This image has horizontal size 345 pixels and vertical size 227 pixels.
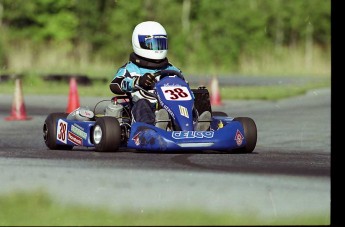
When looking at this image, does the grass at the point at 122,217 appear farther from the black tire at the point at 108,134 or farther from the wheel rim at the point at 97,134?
the wheel rim at the point at 97,134

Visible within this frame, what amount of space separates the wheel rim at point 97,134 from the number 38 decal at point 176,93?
81cm

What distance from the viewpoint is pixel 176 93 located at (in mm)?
12617

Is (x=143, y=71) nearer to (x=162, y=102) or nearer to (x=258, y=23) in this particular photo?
(x=162, y=102)

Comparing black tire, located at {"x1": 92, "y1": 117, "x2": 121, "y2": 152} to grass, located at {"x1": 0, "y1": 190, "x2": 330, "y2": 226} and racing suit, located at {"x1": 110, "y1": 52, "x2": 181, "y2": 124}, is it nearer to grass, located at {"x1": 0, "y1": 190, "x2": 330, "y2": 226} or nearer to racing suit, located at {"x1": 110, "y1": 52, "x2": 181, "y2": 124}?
racing suit, located at {"x1": 110, "y1": 52, "x2": 181, "y2": 124}

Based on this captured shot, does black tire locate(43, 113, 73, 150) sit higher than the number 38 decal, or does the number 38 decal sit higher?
the number 38 decal

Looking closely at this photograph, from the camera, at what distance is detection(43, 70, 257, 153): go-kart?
12.2 m

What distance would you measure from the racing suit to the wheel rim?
431 millimetres

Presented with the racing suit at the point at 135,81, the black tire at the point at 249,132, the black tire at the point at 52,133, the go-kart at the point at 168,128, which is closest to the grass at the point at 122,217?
the go-kart at the point at 168,128

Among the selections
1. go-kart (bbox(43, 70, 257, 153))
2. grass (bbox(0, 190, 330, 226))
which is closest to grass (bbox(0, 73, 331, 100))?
go-kart (bbox(43, 70, 257, 153))

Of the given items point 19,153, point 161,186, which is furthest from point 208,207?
point 19,153

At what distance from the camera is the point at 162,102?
41.4ft

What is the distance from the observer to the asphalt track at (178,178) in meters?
8.77

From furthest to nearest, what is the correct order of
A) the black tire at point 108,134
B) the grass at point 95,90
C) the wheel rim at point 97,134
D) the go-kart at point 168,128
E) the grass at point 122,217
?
the grass at point 95,90
the wheel rim at point 97,134
the black tire at point 108,134
the go-kart at point 168,128
the grass at point 122,217

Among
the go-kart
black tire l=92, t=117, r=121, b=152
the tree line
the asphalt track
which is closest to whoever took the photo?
the asphalt track
